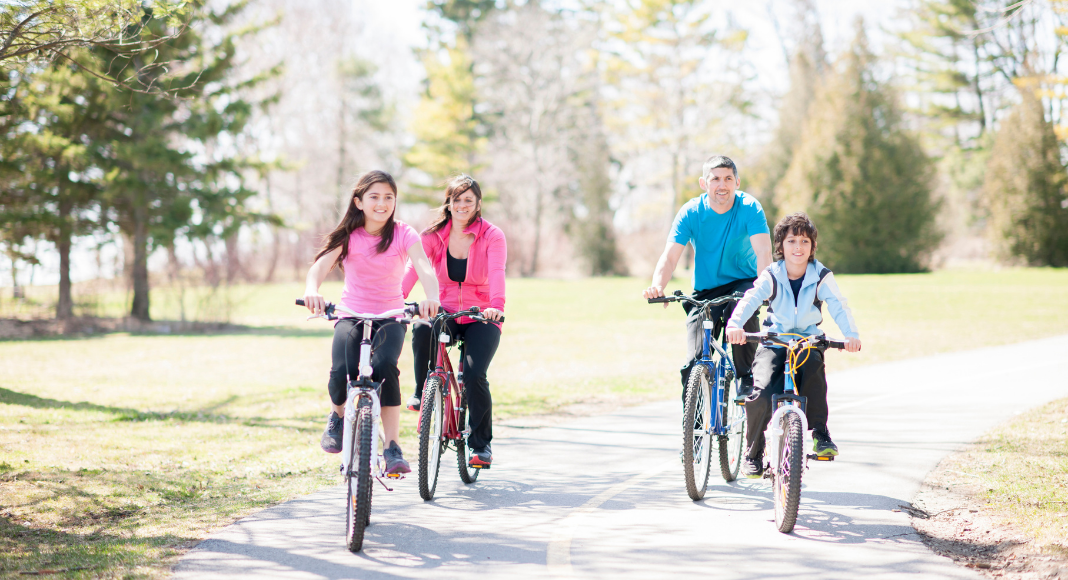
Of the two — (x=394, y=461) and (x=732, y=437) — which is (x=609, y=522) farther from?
(x=732, y=437)

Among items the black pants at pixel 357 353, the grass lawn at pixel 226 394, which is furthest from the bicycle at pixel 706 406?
the grass lawn at pixel 226 394

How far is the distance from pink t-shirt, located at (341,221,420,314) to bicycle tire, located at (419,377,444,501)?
689 mm

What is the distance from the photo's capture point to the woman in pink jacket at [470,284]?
6645 millimetres

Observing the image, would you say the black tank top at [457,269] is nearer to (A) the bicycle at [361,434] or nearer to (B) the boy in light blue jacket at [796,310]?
(A) the bicycle at [361,434]

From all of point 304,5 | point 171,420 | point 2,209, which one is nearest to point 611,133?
point 304,5

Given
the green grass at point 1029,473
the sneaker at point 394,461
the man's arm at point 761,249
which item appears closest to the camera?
the green grass at point 1029,473

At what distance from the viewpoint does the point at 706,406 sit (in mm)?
6414

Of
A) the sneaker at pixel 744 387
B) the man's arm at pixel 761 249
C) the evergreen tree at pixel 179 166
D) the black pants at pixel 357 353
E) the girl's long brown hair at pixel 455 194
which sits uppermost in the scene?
the evergreen tree at pixel 179 166

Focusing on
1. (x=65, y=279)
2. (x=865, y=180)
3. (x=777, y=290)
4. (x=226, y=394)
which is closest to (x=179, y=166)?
(x=65, y=279)

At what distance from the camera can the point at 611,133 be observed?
55281mm

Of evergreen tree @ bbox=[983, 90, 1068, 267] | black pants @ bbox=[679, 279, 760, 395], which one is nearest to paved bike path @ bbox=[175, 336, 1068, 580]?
black pants @ bbox=[679, 279, 760, 395]

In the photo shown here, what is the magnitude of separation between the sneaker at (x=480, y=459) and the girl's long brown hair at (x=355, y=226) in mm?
1741

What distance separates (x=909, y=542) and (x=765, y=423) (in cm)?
121

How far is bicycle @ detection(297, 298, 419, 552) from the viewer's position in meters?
5.20
